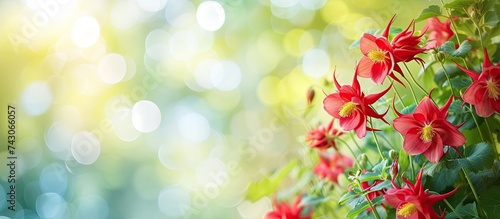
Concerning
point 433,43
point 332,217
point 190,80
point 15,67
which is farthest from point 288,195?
point 15,67

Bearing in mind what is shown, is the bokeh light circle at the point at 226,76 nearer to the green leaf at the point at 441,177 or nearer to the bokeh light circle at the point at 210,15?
the bokeh light circle at the point at 210,15

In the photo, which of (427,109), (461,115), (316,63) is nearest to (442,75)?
(461,115)

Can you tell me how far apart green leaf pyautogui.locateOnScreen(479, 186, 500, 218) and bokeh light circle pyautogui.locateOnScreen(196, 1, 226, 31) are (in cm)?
83

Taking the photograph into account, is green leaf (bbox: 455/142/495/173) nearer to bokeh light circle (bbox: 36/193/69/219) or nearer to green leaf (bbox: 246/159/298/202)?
green leaf (bbox: 246/159/298/202)

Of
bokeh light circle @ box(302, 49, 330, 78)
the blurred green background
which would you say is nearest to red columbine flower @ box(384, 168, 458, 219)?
the blurred green background

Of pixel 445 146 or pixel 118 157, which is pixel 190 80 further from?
pixel 445 146

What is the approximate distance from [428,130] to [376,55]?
0.34ft

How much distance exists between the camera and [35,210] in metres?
1.16

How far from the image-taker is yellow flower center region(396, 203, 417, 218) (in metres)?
0.62

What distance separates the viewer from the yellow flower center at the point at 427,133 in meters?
0.63

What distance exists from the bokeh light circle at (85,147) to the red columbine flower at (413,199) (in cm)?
77

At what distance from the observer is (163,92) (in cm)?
132

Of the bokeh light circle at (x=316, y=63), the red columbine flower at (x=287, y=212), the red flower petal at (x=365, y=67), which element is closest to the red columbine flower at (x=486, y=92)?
the red flower petal at (x=365, y=67)

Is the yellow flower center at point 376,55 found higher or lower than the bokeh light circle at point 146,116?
higher
